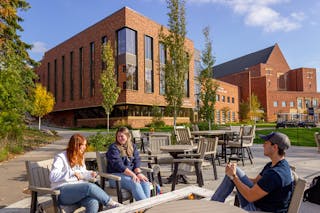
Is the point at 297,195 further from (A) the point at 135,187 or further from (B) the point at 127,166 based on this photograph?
(B) the point at 127,166

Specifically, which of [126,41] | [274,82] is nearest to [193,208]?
[126,41]

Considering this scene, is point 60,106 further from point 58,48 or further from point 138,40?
point 138,40

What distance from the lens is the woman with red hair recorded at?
10.9 ft

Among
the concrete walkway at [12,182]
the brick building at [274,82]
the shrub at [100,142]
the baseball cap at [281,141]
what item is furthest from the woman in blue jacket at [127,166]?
the brick building at [274,82]

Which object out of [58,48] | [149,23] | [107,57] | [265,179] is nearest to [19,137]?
[107,57]

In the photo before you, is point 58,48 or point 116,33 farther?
point 58,48

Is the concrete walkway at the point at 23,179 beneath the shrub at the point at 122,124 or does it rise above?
beneath

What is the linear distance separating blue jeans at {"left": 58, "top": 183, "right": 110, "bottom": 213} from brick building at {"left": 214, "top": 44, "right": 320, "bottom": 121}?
221 feet

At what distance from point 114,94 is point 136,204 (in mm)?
14672

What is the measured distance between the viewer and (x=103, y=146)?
35.6 feet

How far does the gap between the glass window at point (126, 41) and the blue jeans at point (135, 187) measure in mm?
32596

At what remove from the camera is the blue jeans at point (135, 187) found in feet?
12.8

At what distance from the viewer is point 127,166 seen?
4508 millimetres

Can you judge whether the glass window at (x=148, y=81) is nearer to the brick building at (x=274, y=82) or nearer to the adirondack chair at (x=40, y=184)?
the adirondack chair at (x=40, y=184)
